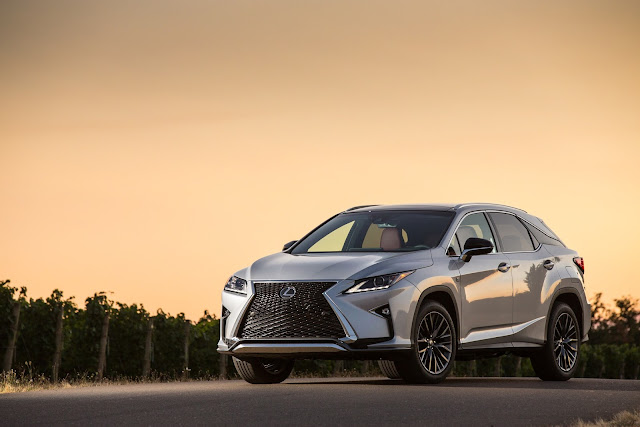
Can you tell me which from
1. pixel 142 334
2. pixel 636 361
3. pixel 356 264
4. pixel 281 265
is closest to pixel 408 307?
pixel 356 264

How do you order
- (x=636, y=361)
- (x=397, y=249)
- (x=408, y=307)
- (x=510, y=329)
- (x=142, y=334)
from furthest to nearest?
1. (x=636, y=361)
2. (x=142, y=334)
3. (x=510, y=329)
4. (x=397, y=249)
5. (x=408, y=307)

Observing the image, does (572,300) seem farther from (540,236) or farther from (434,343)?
(434,343)

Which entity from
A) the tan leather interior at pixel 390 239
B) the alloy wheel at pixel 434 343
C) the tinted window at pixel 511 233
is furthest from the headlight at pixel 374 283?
the tinted window at pixel 511 233

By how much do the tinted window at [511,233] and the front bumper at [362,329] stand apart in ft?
8.73

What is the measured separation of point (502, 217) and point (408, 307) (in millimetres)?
3161

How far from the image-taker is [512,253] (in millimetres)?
14156

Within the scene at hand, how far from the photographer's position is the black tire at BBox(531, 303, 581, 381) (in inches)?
573

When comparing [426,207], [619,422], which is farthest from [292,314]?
[619,422]

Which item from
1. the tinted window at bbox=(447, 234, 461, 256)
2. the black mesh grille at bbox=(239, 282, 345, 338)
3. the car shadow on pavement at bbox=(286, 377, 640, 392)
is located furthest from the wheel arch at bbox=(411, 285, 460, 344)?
the black mesh grille at bbox=(239, 282, 345, 338)

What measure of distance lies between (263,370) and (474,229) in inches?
129

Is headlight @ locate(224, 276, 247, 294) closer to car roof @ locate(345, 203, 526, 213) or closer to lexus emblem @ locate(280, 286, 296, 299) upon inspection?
lexus emblem @ locate(280, 286, 296, 299)

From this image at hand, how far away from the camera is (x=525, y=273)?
14.2m

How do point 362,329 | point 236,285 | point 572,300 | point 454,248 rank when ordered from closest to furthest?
point 362,329, point 236,285, point 454,248, point 572,300

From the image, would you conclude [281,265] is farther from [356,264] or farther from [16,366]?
[16,366]
